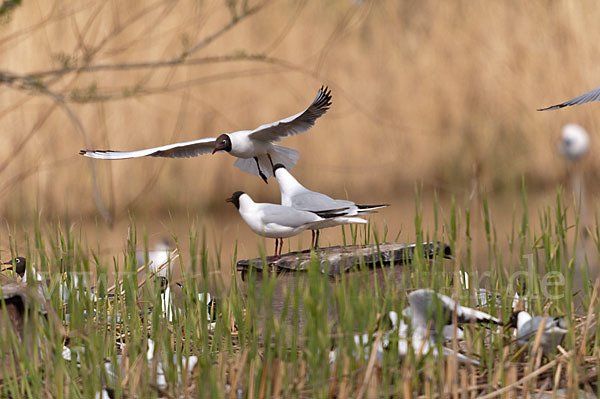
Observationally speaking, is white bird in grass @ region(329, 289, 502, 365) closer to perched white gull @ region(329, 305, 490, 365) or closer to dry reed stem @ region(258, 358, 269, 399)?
perched white gull @ region(329, 305, 490, 365)

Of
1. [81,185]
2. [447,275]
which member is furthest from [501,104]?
[447,275]

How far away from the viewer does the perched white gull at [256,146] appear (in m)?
2.25

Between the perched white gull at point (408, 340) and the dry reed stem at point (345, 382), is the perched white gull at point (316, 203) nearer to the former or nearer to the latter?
the perched white gull at point (408, 340)

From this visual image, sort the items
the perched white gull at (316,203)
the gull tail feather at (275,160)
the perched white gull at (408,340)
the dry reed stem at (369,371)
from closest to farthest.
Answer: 1. the dry reed stem at (369,371)
2. the perched white gull at (408,340)
3. the perched white gull at (316,203)
4. the gull tail feather at (275,160)

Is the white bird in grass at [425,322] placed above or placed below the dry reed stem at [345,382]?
above

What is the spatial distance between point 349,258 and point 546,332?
48cm

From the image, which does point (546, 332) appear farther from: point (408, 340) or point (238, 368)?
point (238, 368)

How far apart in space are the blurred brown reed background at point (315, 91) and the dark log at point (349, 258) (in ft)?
8.11

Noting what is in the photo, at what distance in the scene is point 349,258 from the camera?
2.08 meters

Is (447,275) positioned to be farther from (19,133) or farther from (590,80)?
(590,80)

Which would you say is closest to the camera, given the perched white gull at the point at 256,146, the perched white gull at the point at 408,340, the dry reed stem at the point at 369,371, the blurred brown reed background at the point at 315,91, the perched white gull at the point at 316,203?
the dry reed stem at the point at 369,371

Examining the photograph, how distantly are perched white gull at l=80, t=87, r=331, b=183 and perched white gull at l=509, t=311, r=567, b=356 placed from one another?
0.72m

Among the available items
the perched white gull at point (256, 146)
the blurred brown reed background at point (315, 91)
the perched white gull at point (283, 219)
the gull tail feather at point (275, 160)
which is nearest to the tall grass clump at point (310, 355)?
the perched white gull at point (283, 219)

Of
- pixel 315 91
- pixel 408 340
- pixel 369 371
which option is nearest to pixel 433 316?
pixel 408 340
